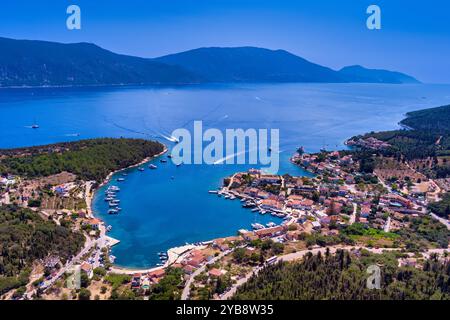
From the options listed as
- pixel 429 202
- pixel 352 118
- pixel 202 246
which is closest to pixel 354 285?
pixel 202 246

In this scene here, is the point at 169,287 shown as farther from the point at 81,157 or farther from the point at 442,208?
the point at 81,157

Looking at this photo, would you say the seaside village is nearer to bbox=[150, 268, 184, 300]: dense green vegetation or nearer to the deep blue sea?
bbox=[150, 268, 184, 300]: dense green vegetation

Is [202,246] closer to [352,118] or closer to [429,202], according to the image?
[429,202]

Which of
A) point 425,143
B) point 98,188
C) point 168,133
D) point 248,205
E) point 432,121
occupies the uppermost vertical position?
point 432,121

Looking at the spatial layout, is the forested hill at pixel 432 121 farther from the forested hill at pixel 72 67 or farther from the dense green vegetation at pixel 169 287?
the forested hill at pixel 72 67

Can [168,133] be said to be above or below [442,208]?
above

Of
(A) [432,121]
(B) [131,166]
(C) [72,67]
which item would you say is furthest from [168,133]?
(C) [72,67]
